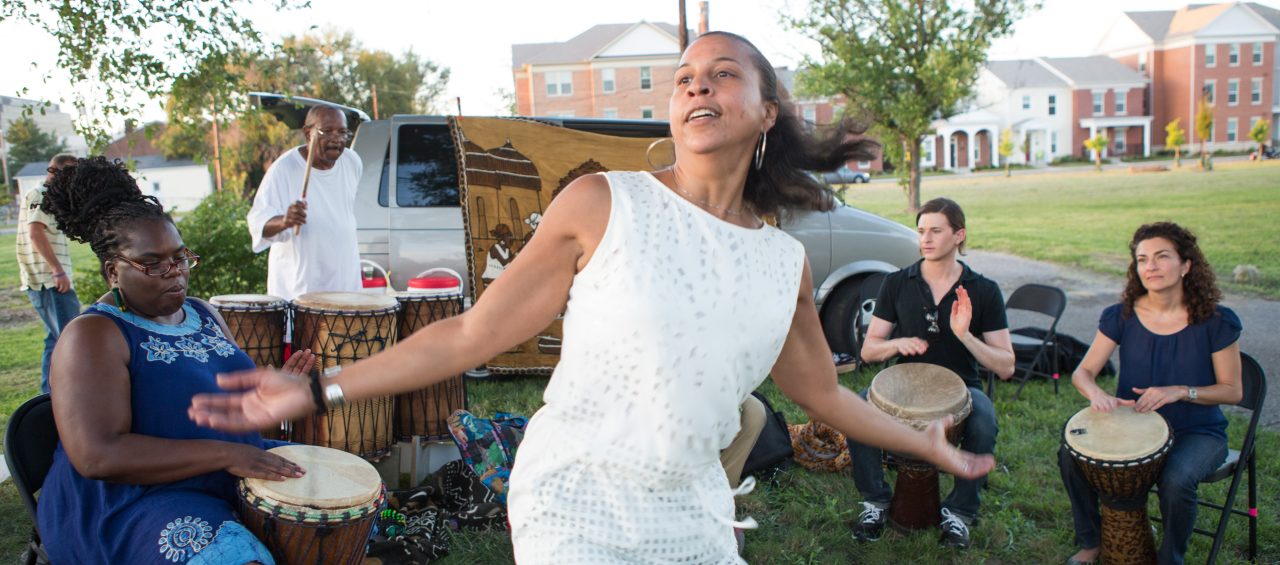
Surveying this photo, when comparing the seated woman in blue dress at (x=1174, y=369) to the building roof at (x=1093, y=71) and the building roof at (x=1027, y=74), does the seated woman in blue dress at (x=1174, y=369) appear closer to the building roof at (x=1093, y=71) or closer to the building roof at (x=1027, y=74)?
the building roof at (x=1027, y=74)

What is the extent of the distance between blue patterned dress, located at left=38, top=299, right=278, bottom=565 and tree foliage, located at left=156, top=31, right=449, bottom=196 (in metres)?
3.02

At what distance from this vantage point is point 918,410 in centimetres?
449

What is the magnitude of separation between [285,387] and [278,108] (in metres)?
4.88

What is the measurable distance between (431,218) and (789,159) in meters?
5.46

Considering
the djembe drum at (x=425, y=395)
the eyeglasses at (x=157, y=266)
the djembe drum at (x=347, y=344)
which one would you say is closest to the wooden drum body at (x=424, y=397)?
the djembe drum at (x=425, y=395)

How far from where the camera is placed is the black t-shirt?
5031 millimetres

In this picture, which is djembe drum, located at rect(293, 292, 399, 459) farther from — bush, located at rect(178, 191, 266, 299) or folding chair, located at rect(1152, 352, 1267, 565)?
bush, located at rect(178, 191, 266, 299)

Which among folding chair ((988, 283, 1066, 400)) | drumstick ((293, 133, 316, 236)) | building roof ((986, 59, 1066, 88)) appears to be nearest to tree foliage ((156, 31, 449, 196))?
drumstick ((293, 133, 316, 236))

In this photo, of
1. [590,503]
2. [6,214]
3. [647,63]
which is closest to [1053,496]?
[590,503]

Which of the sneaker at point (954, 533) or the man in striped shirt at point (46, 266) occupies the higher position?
the man in striped shirt at point (46, 266)

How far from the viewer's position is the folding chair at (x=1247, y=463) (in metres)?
4.14

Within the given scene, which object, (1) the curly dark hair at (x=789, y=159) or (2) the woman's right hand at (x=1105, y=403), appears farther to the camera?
(2) the woman's right hand at (x=1105, y=403)

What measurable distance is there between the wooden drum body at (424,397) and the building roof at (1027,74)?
241 feet

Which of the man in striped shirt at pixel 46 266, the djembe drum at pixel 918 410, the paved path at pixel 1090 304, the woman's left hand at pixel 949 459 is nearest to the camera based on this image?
the woman's left hand at pixel 949 459
